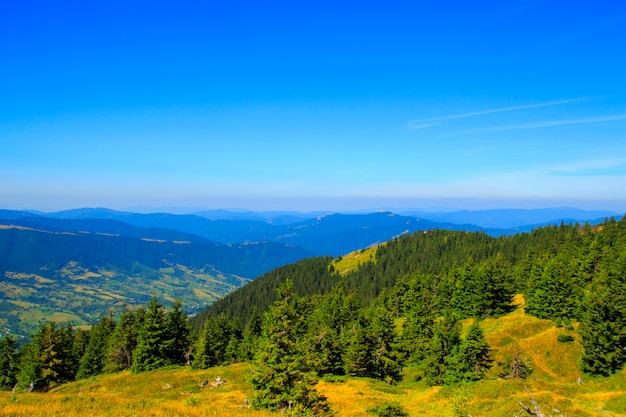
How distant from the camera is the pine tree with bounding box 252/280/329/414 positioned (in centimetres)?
2516

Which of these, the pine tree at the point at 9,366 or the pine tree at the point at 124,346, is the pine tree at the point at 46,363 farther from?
the pine tree at the point at 124,346

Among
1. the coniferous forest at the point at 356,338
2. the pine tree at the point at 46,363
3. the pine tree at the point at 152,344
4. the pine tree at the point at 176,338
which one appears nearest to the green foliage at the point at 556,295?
the coniferous forest at the point at 356,338

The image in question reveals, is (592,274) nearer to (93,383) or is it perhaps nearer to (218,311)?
(93,383)

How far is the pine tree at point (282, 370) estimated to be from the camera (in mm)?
25156

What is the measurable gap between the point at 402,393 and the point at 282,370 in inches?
744

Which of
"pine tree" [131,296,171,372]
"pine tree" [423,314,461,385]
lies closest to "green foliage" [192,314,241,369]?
"pine tree" [131,296,171,372]

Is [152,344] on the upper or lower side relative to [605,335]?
lower

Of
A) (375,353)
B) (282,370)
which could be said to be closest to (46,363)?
(375,353)

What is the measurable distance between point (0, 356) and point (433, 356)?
9434cm

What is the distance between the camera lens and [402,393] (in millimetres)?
37812

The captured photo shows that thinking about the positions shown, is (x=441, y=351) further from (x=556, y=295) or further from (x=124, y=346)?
(x=124, y=346)

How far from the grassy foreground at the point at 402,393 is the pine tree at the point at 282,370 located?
5.52ft

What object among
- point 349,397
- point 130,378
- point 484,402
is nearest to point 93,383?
point 130,378

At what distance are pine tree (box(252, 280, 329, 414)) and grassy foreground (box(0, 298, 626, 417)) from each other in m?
1.68
